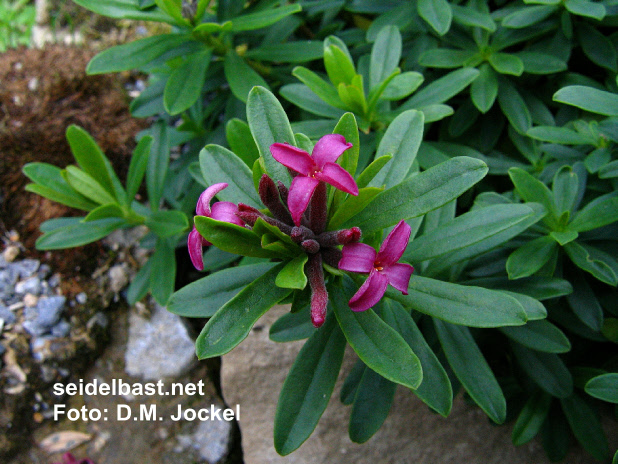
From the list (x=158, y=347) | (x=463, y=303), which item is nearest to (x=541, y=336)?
(x=463, y=303)

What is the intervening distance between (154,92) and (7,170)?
43.0 inches

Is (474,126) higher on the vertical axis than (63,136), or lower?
lower

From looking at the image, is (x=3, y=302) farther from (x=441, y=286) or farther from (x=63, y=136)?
(x=441, y=286)

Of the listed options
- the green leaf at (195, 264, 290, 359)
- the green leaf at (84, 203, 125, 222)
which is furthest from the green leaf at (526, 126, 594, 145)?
the green leaf at (84, 203, 125, 222)

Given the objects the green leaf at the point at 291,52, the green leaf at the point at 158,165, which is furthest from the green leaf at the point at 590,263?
the green leaf at the point at 158,165

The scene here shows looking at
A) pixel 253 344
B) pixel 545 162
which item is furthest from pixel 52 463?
pixel 545 162

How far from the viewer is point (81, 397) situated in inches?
102

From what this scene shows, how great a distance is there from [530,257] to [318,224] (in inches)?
30.0

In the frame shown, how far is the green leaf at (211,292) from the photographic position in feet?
4.54

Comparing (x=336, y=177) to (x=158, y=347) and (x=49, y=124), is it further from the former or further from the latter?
(x=49, y=124)

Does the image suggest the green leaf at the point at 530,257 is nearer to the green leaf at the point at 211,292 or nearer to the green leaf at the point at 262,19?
the green leaf at the point at 211,292

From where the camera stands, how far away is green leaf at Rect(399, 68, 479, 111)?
1.86 metres

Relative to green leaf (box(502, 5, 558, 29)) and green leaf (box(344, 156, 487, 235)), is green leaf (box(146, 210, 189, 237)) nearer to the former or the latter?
green leaf (box(344, 156, 487, 235))

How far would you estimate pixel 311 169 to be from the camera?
1.04 m
